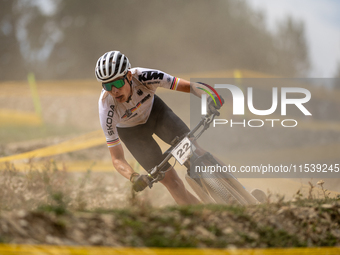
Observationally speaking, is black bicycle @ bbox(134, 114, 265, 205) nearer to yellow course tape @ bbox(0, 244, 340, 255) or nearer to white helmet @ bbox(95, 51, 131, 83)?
white helmet @ bbox(95, 51, 131, 83)

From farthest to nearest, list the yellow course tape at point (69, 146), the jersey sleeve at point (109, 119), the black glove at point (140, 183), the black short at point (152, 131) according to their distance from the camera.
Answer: the yellow course tape at point (69, 146) < the black short at point (152, 131) < the jersey sleeve at point (109, 119) < the black glove at point (140, 183)

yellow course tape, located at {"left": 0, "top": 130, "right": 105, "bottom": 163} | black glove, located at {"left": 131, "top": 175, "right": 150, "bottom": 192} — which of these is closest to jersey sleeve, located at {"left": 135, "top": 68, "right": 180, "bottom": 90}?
black glove, located at {"left": 131, "top": 175, "right": 150, "bottom": 192}

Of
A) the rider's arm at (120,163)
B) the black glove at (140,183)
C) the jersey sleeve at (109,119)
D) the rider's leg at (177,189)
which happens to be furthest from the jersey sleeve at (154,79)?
the black glove at (140,183)

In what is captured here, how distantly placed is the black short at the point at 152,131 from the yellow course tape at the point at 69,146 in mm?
3722

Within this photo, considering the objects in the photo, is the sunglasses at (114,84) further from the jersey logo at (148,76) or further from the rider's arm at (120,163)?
the rider's arm at (120,163)

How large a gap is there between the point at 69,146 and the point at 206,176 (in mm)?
5668

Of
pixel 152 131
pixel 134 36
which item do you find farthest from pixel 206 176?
pixel 134 36

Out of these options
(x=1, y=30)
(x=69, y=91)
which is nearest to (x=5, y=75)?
(x=1, y=30)

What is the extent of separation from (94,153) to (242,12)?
2404 cm

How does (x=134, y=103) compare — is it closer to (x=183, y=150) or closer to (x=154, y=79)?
(x=154, y=79)

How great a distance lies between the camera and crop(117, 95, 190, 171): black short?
4695 mm

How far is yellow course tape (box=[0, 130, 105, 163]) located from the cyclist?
3.86 m

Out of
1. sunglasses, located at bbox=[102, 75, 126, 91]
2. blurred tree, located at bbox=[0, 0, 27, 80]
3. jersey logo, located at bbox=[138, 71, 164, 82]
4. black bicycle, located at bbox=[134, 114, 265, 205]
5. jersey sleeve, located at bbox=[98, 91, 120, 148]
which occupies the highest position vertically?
blurred tree, located at bbox=[0, 0, 27, 80]

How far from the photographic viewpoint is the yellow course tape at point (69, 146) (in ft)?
25.8
